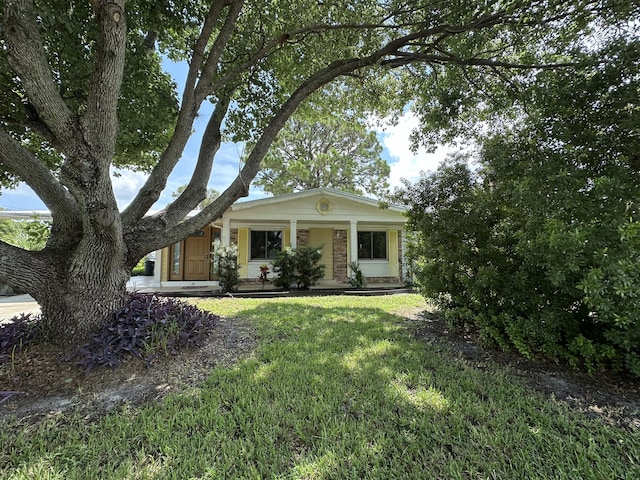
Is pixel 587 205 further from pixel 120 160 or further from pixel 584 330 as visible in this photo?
pixel 120 160

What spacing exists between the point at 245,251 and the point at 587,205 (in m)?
10.4

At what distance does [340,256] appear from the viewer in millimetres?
12789

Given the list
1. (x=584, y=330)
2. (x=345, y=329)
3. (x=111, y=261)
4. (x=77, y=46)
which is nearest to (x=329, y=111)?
(x=77, y=46)

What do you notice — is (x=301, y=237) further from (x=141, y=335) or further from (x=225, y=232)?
(x=141, y=335)

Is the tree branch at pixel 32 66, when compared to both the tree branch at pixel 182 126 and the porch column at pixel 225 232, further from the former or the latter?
the porch column at pixel 225 232

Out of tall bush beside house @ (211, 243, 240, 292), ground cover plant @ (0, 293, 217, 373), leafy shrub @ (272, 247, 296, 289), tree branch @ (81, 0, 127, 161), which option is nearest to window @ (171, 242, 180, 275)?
tall bush beside house @ (211, 243, 240, 292)

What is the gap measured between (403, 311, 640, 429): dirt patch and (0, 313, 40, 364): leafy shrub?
492 centimetres

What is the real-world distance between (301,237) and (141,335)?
9.18 m

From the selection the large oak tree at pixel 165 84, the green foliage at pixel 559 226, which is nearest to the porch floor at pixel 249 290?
the large oak tree at pixel 165 84

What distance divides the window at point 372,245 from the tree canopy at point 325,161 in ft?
25.7

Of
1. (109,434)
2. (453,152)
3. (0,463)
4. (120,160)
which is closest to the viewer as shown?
(0,463)

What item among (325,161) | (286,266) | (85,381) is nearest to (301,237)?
(286,266)

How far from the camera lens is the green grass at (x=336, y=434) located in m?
1.74

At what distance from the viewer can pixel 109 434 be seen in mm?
2070
